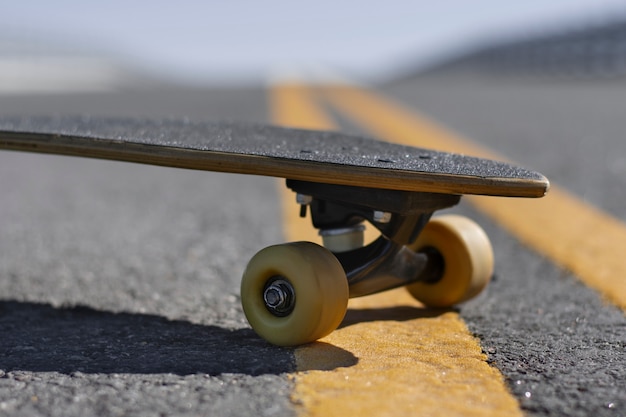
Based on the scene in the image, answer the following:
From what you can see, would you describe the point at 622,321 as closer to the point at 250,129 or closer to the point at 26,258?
the point at 250,129

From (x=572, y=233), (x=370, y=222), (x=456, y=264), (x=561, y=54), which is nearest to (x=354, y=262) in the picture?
(x=370, y=222)

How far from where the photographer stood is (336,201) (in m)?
2.12

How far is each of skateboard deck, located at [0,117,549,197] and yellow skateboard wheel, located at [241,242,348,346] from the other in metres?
0.19

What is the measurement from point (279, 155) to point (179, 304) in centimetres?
67

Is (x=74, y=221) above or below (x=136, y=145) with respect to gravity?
below

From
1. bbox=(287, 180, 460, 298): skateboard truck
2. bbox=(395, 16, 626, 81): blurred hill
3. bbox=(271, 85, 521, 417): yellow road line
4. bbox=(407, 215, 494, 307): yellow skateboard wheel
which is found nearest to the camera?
bbox=(271, 85, 521, 417): yellow road line

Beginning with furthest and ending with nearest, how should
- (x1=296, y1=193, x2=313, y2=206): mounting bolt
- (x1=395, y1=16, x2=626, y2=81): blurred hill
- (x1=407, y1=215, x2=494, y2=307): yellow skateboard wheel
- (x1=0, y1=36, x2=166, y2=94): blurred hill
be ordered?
(x1=0, y1=36, x2=166, y2=94): blurred hill < (x1=395, y1=16, x2=626, y2=81): blurred hill < (x1=407, y1=215, x2=494, y2=307): yellow skateboard wheel < (x1=296, y1=193, x2=313, y2=206): mounting bolt

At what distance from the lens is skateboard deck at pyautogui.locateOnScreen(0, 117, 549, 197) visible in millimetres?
1904

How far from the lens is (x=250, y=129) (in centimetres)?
282

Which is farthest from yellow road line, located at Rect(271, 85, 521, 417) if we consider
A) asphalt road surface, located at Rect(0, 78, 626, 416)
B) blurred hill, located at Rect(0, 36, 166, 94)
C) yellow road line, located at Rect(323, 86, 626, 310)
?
blurred hill, located at Rect(0, 36, 166, 94)

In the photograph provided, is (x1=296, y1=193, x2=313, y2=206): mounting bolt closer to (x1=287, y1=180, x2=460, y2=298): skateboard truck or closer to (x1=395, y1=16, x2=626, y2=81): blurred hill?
(x1=287, y1=180, x2=460, y2=298): skateboard truck

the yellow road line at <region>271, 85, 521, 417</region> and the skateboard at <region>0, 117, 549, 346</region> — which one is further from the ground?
the skateboard at <region>0, 117, 549, 346</region>

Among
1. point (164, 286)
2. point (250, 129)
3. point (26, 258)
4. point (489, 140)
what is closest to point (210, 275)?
point (164, 286)

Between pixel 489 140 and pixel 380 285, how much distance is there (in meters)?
4.59
